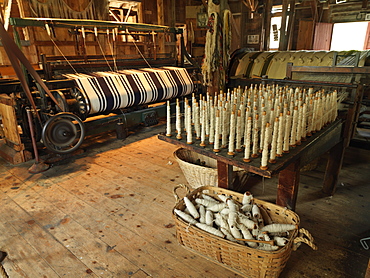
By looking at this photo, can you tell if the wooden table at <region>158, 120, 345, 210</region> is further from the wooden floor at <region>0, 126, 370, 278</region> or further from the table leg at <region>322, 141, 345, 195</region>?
the wooden floor at <region>0, 126, 370, 278</region>

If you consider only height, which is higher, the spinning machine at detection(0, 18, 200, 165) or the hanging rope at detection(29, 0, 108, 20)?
the hanging rope at detection(29, 0, 108, 20)

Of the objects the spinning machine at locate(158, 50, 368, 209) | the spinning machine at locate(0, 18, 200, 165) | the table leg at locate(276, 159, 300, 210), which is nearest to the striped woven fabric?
the spinning machine at locate(0, 18, 200, 165)

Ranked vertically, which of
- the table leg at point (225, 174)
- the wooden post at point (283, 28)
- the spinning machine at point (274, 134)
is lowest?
the table leg at point (225, 174)

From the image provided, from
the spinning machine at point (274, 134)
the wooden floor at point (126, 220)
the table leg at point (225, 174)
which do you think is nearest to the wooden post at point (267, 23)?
the wooden floor at point (126, 220)

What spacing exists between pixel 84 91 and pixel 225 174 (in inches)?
94.1

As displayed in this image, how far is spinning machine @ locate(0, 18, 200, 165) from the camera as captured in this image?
3.25 meters

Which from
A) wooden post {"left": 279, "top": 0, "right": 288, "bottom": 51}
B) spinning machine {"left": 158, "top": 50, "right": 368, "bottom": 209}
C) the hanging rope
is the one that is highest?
the hanging rope

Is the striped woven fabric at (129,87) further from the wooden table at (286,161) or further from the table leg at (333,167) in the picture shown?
the table leg at (333,167)

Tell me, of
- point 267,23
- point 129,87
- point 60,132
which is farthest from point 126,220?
point 267,23

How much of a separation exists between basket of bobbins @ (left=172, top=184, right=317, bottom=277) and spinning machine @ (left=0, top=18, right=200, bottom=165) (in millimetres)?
1845

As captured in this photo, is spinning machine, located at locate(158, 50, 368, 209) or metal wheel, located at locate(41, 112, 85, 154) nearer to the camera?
spinning machine, located at locate(158, 50, 368, 209)

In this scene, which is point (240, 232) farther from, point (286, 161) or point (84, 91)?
point (84, 91)

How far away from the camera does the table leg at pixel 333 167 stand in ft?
8.23

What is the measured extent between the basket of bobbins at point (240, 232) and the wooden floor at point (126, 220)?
0.17 metres
